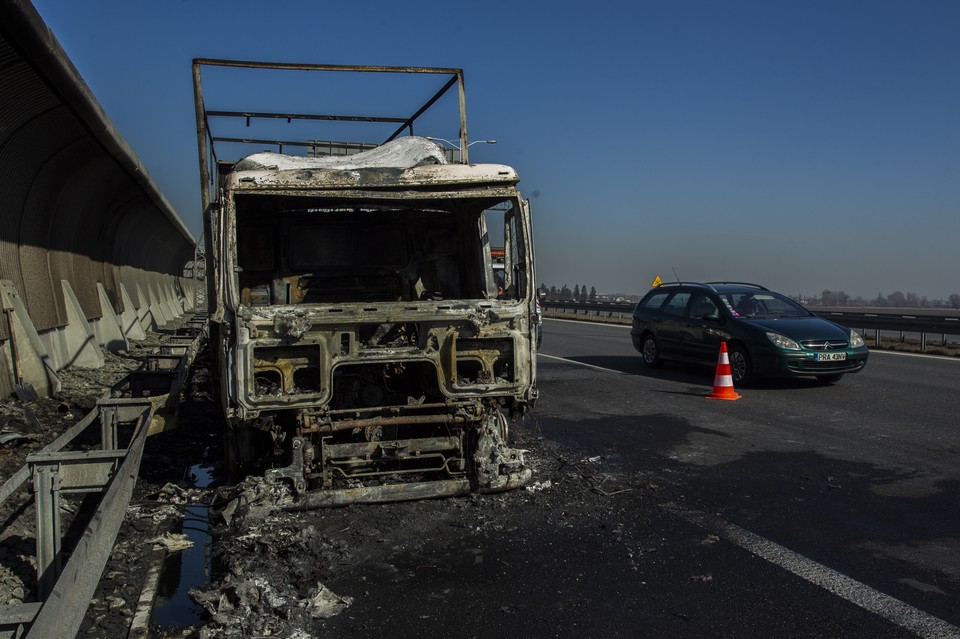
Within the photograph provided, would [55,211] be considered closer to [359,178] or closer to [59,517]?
[359,178]

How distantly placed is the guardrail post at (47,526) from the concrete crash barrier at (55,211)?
12.4ft

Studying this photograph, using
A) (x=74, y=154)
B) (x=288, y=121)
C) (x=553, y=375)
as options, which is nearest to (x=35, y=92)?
(x=288, y=121)

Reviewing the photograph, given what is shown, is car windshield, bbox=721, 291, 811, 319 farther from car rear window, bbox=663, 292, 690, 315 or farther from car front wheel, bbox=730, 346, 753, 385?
car rear window, bbox=663, 292, 690, 315

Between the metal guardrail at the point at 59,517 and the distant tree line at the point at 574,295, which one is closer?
the metal guardrail at the point at 59,517

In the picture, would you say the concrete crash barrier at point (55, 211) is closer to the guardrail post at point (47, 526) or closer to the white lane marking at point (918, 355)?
the guardrail post at point (47, 526)

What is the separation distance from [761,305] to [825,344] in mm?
1531

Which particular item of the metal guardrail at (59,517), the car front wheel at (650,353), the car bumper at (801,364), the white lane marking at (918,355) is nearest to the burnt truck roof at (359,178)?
the metal guardrail at (59,517)

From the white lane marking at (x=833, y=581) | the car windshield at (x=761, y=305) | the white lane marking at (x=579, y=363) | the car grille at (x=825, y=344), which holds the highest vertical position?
the car windshield at (x=761, y=305)

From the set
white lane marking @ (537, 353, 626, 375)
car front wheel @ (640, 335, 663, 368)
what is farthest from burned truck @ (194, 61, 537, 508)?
car front wheel @ (640, 335, 663, 368)

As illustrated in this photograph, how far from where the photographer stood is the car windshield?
1288cm

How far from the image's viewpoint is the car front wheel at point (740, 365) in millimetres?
12172

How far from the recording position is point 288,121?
1052 cm

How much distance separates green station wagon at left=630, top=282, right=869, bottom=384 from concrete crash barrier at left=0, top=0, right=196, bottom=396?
9128 millimetres

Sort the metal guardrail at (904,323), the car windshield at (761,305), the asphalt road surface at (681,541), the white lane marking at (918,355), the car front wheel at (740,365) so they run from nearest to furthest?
the asphalt road surface at (681,541) < the car front wheel at (740,365) < the car windshield at (761,305) < the white lane marking at (918,355) < the metal guardrail at (904,323)
